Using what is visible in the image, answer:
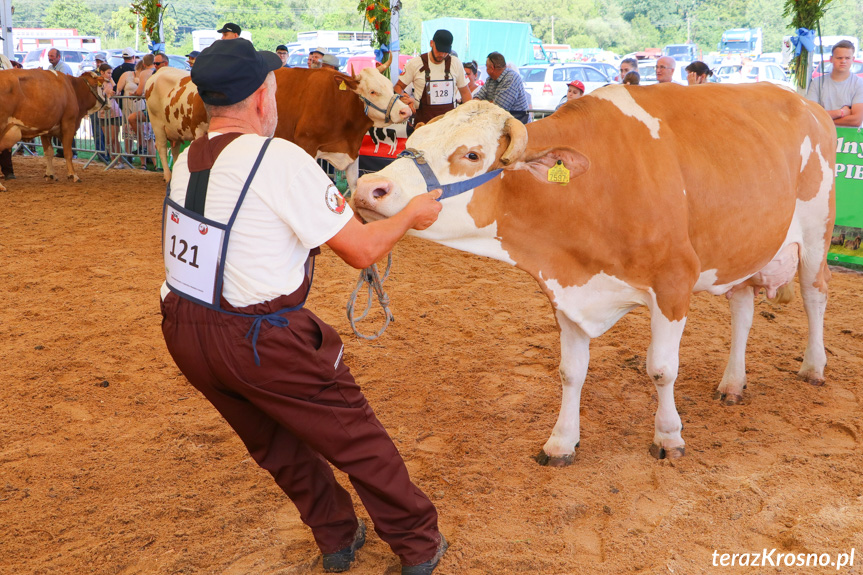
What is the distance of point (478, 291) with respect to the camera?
6391 mm

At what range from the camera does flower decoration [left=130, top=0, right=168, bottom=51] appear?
43.8 ft

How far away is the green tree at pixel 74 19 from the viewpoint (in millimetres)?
54406

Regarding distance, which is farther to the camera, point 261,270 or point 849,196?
point 849,196

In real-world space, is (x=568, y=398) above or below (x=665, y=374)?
below

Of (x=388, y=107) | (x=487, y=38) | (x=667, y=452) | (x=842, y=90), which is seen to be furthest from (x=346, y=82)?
(x=487, y=38)

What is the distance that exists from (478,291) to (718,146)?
309 cm

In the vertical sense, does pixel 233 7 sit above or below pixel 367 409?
above

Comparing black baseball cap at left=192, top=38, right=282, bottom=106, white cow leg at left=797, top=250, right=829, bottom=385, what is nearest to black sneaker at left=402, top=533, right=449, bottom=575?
black baseball cap at left=192, top=38, right=282, bottom=106

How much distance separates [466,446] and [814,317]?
248cm

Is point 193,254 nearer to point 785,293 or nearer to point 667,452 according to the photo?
point 667,452

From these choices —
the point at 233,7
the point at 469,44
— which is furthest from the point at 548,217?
the point at 233,7

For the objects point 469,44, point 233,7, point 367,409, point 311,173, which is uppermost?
point 233,7

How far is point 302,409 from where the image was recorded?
2.29 meters

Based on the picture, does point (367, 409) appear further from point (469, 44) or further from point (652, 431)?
point (469, 44)
